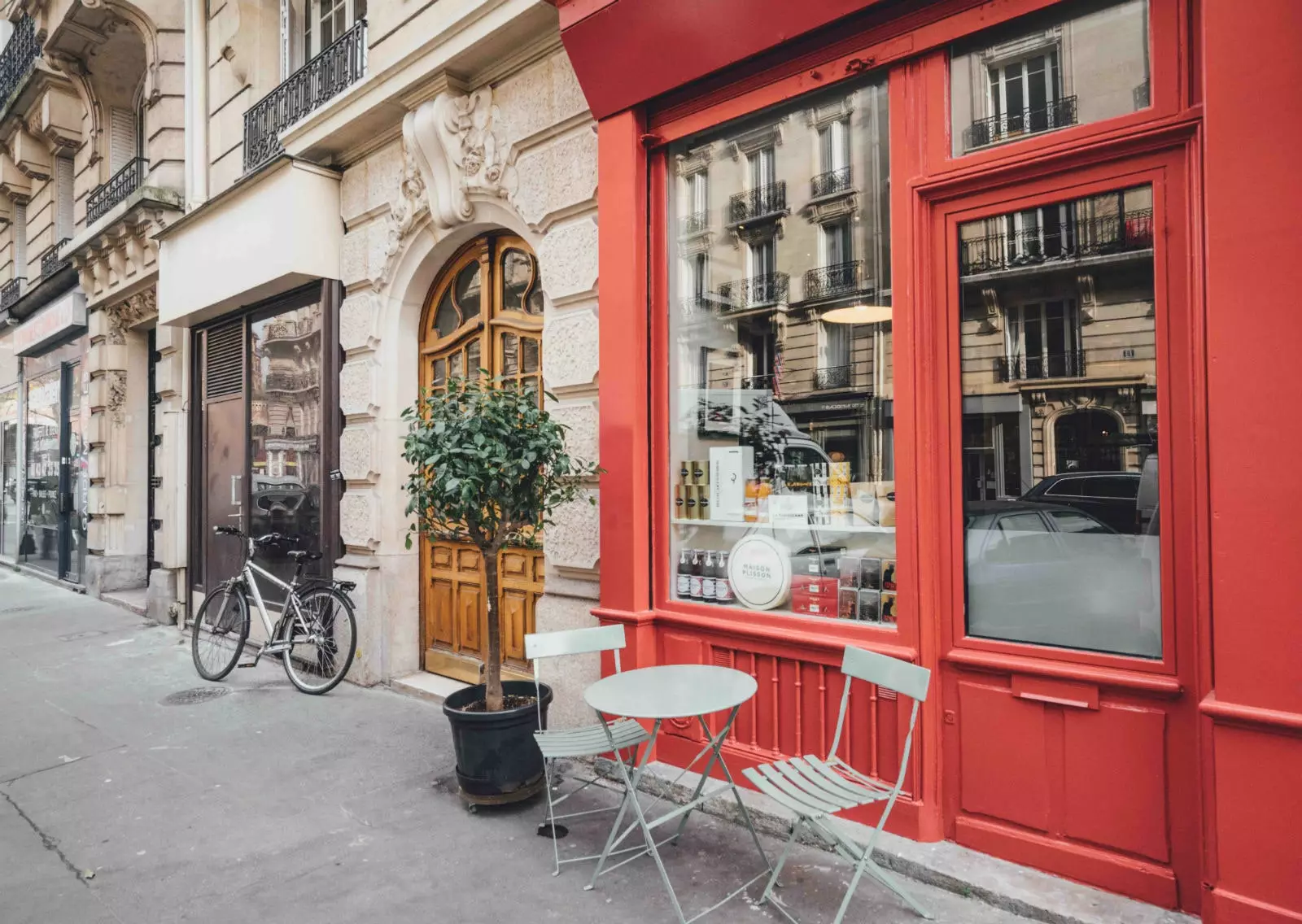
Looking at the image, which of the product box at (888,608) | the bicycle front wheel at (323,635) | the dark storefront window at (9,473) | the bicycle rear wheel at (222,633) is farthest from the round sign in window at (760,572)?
the dark storefront window at (9,473)

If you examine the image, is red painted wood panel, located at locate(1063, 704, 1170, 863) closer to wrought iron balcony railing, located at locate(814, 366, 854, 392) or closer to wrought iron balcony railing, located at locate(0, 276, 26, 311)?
wrought iron balcony railing, located at locate(814, 366, 854, 392)

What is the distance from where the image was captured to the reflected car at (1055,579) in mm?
3014

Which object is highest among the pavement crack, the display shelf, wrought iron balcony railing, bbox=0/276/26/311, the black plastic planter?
wrought iron balcony railing, bbox=0/276/26/311

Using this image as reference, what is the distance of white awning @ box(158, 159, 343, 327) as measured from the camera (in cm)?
650

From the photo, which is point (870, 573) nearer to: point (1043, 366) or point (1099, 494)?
point (1099, 494)

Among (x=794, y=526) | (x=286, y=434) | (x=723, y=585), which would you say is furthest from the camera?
(x=286, y=434)

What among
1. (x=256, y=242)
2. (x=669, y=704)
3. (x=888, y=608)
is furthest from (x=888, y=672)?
(x=256, y=242)

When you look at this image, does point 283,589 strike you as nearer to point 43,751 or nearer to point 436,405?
point 43,751

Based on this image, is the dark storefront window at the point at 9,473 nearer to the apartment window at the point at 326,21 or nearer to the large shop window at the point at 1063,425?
the apartment window at the point at 326,21

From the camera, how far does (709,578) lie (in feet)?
14.3

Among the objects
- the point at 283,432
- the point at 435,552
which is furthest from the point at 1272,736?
the point at 283,432

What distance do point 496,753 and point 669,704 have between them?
1244 mm

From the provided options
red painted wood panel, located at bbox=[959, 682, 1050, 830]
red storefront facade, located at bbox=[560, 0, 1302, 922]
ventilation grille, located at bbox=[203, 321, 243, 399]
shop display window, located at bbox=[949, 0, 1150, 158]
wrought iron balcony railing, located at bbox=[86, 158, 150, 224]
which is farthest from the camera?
wrought iron balcony railing, located at bbox=[86, 158, 150, 224]

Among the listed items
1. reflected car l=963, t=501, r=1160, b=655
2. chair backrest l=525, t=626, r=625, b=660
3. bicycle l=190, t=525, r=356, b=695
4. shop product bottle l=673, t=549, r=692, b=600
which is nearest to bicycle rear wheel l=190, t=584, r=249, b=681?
bicycle l=190, t=525, r=356, b=695
